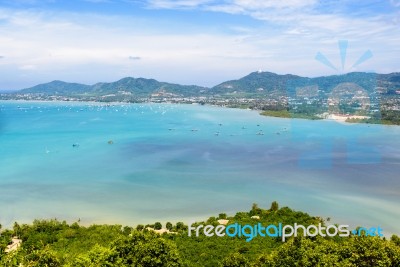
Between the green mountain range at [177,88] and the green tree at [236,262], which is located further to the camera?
the green mountain range at [177,88]

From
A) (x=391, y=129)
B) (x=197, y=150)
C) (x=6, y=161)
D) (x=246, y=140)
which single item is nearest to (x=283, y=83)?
(x=391, y=129)

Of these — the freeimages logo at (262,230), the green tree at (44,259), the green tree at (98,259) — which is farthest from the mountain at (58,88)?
the green tree at (98,259)

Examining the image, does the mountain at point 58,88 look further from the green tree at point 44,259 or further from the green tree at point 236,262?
→ the green tree at point 236,262

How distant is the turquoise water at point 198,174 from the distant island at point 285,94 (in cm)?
343

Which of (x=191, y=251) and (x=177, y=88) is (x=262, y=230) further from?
(x=177, y=88)

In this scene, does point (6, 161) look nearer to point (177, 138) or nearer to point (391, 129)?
point (177, 138)

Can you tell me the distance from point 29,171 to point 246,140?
20467 millimetres

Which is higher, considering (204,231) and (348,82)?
(348,82)

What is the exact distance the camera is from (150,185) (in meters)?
22.0

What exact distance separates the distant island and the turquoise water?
11.2 ft

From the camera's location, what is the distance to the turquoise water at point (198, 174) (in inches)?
702

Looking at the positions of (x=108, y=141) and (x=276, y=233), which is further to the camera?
(x=108, y=141)

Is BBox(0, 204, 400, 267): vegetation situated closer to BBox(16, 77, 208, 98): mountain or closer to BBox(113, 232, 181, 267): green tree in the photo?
BBox(113, 232, 181, 267): green tree

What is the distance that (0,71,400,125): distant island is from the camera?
61.7ft
